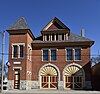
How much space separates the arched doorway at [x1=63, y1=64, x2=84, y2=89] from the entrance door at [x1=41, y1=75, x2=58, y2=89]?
5.36 ft

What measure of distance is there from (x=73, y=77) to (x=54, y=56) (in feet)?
15.2

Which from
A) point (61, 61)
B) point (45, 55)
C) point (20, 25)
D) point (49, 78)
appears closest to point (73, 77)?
point (61, 61)

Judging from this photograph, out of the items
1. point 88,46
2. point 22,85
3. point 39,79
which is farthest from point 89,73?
point 22,85

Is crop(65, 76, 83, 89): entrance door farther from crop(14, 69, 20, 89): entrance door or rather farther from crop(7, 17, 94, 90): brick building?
crop(14, 69, 20, 89): entrance door

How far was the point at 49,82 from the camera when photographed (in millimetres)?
38531

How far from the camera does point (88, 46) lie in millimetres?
38469

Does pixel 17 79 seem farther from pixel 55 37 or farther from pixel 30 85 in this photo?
pixel 55 37

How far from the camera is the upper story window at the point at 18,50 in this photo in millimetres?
35987

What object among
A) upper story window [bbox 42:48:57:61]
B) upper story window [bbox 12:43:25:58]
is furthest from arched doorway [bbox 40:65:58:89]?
upper story window [bbox 12:43:25:58]

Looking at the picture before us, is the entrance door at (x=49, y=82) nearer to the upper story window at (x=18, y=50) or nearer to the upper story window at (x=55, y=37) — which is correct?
the upper story window at (x=18, y=50)

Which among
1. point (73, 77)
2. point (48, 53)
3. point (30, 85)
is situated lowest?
point (30, 85)

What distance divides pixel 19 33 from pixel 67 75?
33.6 ft

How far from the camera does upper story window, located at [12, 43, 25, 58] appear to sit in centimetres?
3599

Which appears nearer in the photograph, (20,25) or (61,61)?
(20,25)
